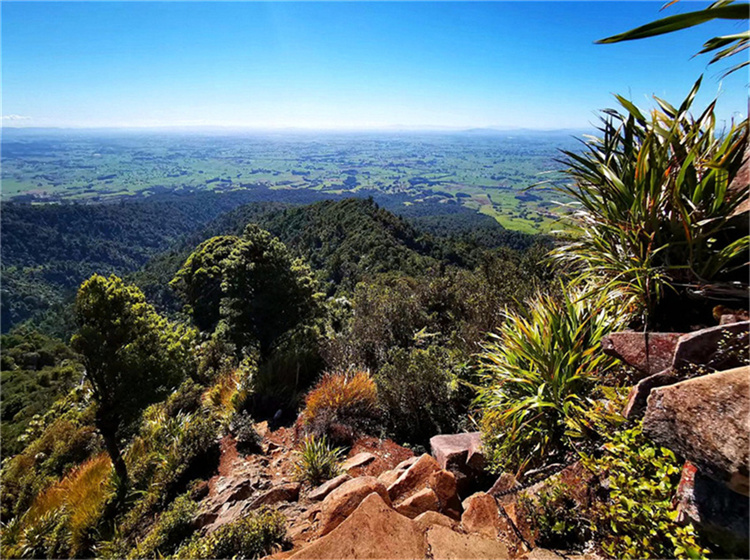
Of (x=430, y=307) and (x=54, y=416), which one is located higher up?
(x=430, y=307)

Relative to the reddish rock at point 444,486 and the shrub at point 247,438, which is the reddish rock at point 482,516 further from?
the shrub at point 247,438

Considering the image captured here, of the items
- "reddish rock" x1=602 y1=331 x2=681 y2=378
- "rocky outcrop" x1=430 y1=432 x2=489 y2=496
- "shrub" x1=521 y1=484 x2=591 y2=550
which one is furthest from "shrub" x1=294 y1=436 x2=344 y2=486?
"reddish rock" x1=602 y1=331 x2=681 y2=378

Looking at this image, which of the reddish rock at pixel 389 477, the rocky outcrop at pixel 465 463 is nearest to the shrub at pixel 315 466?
the reddish rock at pixel 389 477

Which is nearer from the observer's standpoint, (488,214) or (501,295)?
(501,295)

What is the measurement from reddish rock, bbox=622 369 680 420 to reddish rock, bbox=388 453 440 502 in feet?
5.79

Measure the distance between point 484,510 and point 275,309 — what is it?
595 cm

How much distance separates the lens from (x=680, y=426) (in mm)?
1640

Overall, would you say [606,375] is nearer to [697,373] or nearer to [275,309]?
[697,373]

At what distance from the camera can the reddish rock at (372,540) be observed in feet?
7.32

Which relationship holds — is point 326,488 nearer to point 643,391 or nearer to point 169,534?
point 169,534

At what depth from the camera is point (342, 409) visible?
16.1 ft

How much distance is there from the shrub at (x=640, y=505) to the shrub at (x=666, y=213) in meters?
0.97

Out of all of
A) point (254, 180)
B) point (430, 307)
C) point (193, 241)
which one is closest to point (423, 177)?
point (254, 180)

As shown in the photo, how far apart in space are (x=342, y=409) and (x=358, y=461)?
3.16ft
